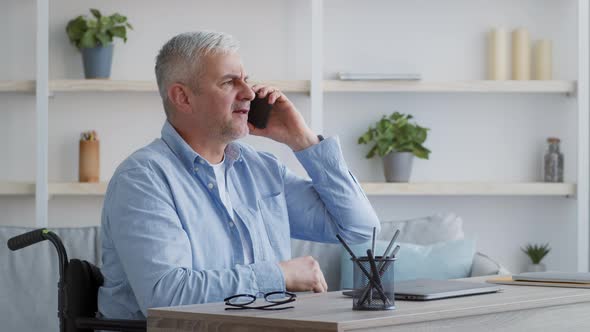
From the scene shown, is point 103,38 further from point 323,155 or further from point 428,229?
point 323,155

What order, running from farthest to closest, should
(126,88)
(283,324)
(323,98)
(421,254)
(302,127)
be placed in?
(323,98) → (126,88) → (421,254) → (302,127) → (283,324)

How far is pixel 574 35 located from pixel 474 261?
1686mm

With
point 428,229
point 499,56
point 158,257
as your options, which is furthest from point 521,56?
point 158,257

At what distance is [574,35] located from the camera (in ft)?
15.1

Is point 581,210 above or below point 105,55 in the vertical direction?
below

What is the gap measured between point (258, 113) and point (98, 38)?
6.22 ft

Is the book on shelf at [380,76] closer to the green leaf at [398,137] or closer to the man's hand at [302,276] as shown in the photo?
the green leaf at [398,137]

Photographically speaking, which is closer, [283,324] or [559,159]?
[283,324]

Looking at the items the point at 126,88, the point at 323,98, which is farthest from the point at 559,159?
the point at 126,88

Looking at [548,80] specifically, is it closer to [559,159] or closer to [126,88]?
[559,159]

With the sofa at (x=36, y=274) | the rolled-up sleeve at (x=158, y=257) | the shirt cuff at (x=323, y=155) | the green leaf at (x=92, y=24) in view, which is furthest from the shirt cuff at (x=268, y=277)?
the green leaf at (x=92, y=24)

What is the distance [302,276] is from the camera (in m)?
2.03

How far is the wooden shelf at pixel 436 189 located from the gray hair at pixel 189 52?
184cm

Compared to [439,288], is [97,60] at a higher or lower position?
higher
